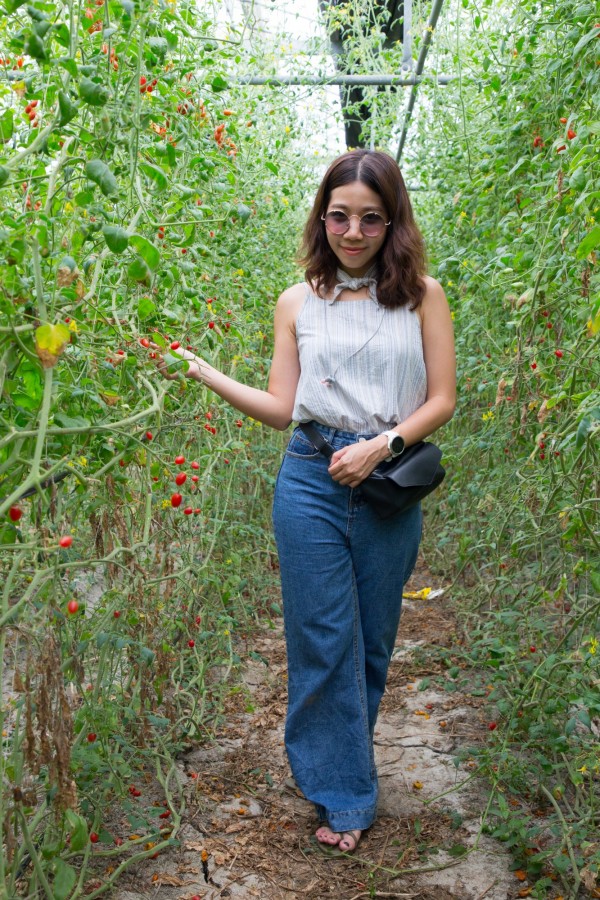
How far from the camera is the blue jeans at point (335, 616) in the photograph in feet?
6.58

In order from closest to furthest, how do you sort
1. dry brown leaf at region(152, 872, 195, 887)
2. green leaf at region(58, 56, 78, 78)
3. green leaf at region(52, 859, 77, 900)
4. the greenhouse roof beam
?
green leaf at region(58, 56, 78, 78) < green leaf at region(52, 859, 77, 900) < dry brown leaf at region(152, 872, 195, 887) < the greenhouse roof beam

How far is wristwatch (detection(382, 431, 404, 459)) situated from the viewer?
193 cm

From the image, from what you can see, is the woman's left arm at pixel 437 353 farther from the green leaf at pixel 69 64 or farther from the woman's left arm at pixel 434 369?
the green leaf at pixel 69 64

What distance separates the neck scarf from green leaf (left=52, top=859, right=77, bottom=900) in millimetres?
1248

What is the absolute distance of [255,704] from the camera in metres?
2.87

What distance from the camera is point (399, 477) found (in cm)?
193

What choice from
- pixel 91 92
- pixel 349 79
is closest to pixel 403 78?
pixel 349 79

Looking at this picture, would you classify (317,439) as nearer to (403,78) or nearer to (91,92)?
(91,92)

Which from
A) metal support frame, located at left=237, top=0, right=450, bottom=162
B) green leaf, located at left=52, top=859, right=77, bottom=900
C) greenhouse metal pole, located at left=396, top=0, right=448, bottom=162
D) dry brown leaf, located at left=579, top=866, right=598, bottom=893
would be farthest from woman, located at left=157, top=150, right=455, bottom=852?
metal support frame, located at left=237, top=0, right=450, bottom=162

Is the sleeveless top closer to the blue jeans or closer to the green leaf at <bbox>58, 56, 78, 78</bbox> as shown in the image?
the blue jeans

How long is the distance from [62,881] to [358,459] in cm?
95

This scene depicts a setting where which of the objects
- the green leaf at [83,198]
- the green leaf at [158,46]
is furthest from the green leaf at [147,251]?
the green leaf at [158,46]

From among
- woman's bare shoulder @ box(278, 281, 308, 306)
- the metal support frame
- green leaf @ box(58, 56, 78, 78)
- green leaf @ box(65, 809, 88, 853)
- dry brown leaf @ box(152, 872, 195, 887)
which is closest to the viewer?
green leaf @ box(58, 56, 78, 78)

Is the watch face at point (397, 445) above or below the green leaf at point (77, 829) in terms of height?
above
